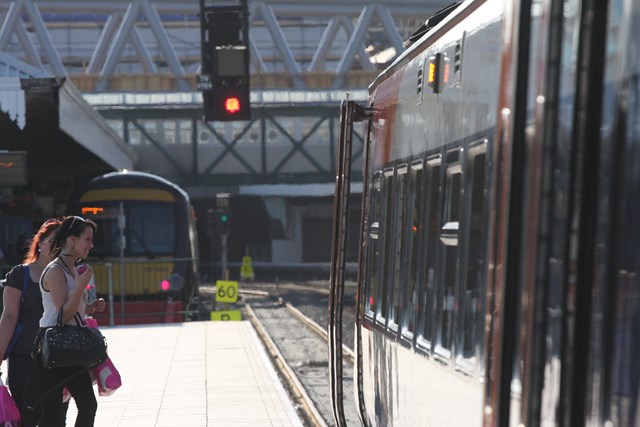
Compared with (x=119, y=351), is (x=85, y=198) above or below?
above

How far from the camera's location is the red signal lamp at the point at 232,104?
25219 millimetres

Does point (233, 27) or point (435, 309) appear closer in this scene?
point (435, 309)

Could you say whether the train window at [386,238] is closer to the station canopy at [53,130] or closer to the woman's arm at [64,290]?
the woman's arm at [64,290]

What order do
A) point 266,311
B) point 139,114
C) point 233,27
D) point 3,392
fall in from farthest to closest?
point 139,114 → point 266,311 → point 233,27 → point 3,392

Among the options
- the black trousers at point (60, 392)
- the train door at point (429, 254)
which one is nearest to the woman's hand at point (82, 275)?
the black trousers at point (60, 392)

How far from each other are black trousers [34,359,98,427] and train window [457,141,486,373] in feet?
11.2

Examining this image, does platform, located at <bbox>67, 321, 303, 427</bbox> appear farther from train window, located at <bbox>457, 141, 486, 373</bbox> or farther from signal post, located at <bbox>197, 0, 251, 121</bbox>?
train window, located at <bbox>457, 141, 486, 373</bbox>

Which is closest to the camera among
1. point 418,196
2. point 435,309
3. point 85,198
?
point 435,309

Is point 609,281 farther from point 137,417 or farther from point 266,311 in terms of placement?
point 266,311

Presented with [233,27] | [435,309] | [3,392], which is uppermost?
[233,27]

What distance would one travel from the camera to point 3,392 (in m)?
7.75

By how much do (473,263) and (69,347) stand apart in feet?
11.4

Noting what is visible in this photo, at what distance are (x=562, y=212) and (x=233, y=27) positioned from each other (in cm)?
2337

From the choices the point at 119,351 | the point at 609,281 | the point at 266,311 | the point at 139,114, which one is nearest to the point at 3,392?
the point at 609,281
